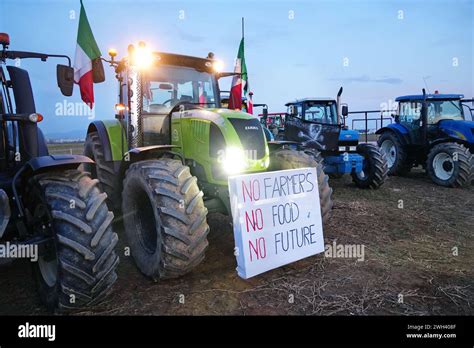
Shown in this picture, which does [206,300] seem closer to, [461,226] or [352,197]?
[461,226]

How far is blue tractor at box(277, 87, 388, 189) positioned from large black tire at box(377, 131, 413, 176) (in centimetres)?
206

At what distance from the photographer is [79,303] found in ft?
9.20

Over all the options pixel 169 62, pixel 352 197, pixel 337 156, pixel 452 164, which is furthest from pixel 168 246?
pixel 452 164

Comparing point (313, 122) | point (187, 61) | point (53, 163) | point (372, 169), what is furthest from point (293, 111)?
point (53, 163)

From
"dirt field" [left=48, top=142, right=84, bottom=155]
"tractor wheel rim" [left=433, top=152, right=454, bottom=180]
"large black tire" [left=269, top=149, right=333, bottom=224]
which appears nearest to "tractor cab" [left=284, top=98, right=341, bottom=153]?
"tractor wheel rim" [left=433, top=152, right=454, bottom=180]

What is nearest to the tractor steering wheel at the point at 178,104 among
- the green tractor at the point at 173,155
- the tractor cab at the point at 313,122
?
the green tractor at the point at 173,155

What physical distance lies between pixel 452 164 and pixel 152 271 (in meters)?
9.00

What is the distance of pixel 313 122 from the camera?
942cm

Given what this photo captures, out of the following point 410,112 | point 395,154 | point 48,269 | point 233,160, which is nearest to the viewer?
point 48,269

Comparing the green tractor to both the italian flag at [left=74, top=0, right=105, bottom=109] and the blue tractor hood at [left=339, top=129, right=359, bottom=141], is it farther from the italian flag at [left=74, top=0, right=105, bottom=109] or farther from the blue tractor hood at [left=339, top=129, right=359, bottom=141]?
the blue tractor hood at [left=339, top=129, right=359, bottom=141]

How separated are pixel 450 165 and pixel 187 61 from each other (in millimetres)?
8280

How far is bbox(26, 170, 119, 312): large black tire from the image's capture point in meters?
2.68

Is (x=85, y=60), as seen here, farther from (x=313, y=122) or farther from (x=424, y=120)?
(x=424, y=120)

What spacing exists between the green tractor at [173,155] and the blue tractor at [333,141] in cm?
436
